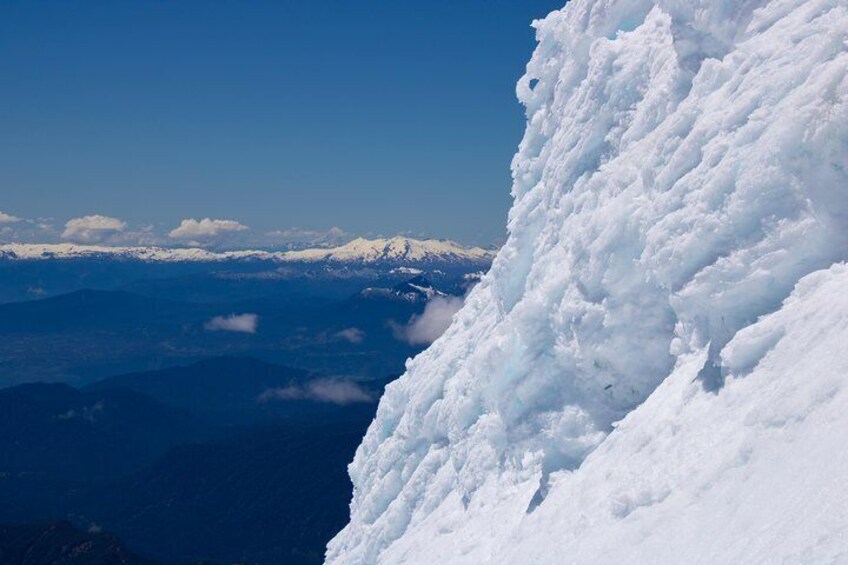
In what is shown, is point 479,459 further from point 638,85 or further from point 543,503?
point 638,85

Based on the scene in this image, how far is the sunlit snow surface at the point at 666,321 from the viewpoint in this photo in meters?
14.7

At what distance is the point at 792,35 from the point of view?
792 inches

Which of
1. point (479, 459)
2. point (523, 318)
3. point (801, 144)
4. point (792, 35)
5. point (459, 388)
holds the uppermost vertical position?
point (792, 35)

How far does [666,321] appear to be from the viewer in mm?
22828

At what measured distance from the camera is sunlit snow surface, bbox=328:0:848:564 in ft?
48.1

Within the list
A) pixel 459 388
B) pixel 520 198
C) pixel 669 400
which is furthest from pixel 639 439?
pixel 520 198

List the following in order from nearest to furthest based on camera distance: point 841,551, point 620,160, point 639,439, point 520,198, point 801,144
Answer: point 841,551 → point 801,144 → point 639,439 → point 620,160 → point 520,198

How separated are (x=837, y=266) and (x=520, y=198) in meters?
23.3

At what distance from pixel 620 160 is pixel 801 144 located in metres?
9.23

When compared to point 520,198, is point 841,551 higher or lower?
lower

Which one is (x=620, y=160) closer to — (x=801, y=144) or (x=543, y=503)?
(x=801, y=144)

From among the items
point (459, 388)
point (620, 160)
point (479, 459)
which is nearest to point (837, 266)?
point (620, 160)

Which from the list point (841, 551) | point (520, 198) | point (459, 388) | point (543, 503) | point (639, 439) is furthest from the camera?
point (520, 198)

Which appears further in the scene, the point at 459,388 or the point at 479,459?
the point at 459,388
